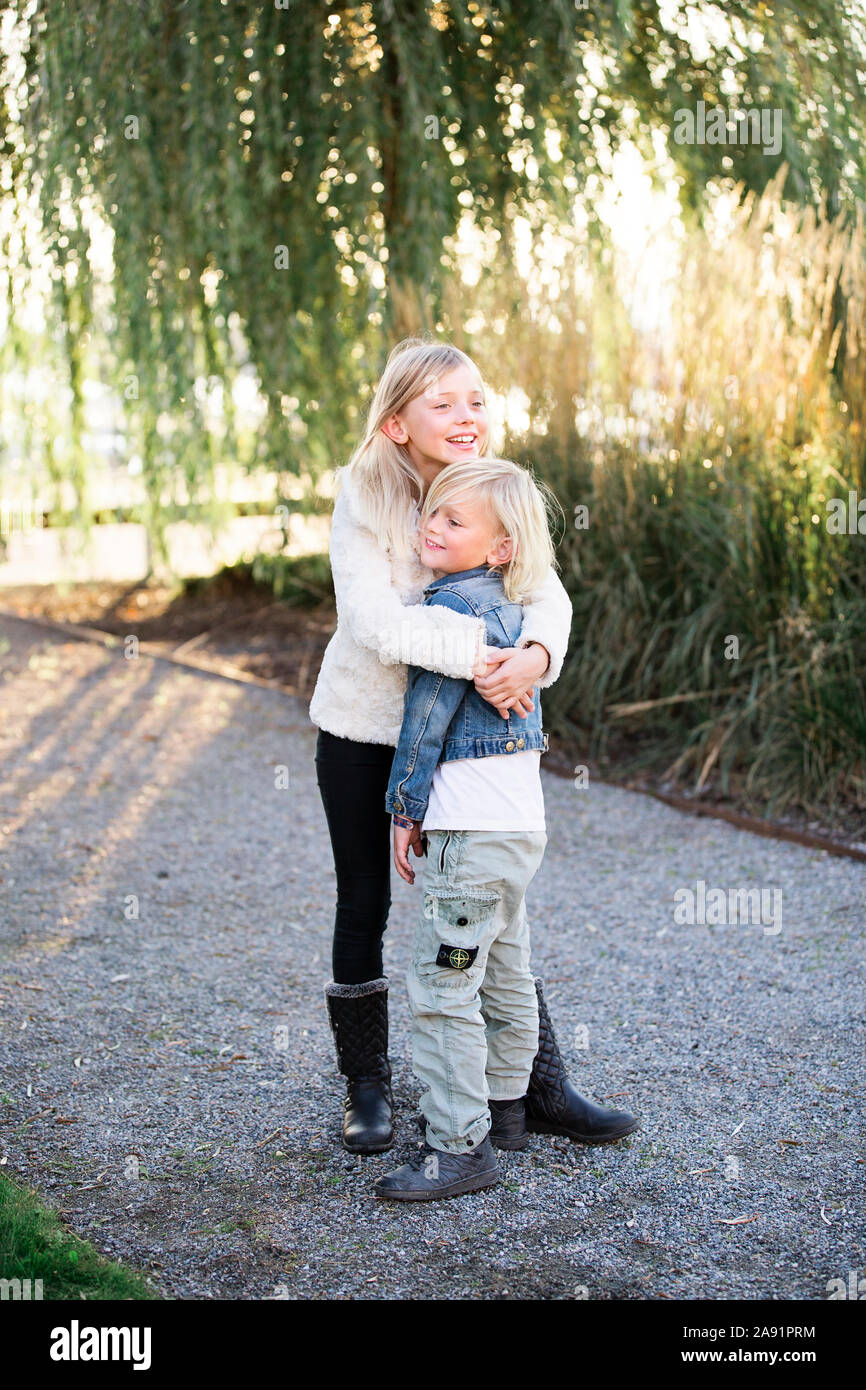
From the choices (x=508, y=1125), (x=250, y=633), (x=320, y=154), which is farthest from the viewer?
(x=250, y=633)

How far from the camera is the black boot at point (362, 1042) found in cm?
254

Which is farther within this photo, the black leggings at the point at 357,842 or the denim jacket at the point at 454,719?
the black leggings at the point at 357,842

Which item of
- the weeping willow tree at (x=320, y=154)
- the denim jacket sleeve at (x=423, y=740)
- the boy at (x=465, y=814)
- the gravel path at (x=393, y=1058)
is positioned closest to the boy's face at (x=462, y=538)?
the boy at (x=465, y=814)

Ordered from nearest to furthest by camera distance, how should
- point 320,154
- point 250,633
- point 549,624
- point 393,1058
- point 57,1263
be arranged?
point 57,1263 → point 549,624 → point 393,1058 → point 320,154 → point 250,633

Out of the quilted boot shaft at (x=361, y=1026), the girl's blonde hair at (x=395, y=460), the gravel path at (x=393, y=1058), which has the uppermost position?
the girl's blonde hair at (x=395, y=460)

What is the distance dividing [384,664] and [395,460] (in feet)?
1.30

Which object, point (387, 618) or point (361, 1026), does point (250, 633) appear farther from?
point (387, 618)

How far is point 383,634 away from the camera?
225 centimetres

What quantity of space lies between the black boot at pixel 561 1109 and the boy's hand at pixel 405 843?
1.19ft

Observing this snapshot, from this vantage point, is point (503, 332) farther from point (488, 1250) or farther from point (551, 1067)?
point (488, 1250)

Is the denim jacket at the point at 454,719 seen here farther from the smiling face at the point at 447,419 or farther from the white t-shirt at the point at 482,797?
the smiling face at the point at 447,419

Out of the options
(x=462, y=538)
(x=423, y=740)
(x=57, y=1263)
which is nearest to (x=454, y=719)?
(x=423, y=740)

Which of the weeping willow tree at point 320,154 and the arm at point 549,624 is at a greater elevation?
the weeping willow tree at point 320,154
